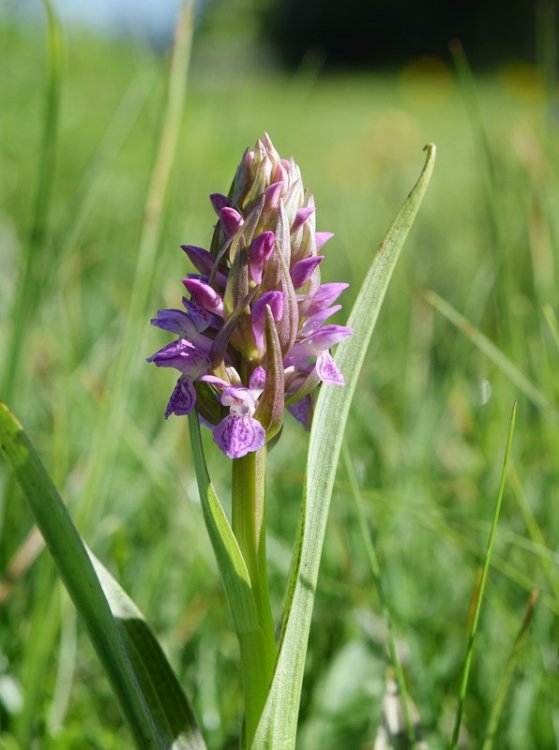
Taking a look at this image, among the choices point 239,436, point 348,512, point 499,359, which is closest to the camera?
point 239,436

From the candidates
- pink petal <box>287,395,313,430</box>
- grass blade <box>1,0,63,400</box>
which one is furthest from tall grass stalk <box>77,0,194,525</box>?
pink petal <box>287,395,313,430</box>

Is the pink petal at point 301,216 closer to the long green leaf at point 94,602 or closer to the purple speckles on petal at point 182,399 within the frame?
the purple speckles on petal at point 182,399

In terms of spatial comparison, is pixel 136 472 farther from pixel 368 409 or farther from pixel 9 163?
pixel 9 163

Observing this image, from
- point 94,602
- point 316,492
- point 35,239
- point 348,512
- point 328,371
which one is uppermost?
point 35,239

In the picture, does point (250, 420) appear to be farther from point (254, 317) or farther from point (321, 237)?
point (321, 237)

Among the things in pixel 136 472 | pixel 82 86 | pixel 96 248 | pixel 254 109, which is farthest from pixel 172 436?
pixel 254 109

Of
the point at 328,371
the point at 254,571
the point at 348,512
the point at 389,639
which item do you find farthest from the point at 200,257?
the point at 348,512

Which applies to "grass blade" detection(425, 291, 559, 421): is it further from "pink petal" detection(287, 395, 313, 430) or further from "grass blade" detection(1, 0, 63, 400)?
"grass blade" detection(1, 0, 63, 400)
